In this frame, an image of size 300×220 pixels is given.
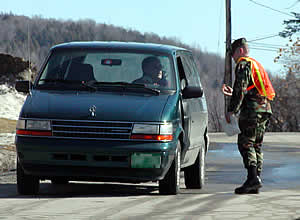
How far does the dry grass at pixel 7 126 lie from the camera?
19727 millimetres

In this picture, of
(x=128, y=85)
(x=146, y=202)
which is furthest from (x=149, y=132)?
(x=128, y=85)

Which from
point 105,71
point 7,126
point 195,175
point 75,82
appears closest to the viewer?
point 75,82

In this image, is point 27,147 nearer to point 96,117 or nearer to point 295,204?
point 96,117

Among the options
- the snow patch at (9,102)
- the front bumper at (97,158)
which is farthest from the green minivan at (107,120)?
the snow patch at (9,102)

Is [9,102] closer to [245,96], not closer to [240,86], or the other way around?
[245,96]

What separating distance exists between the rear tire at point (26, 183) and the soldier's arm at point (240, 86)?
248cm

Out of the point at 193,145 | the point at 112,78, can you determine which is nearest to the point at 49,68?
the point at 112,78

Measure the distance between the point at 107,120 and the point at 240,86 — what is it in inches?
71.1

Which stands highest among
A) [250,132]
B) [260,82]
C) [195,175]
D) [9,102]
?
[260,82]

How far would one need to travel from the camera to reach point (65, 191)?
8.95m

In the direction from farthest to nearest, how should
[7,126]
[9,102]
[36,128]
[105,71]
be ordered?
[9,102]
[7,126]
[105,71]
[36,128]

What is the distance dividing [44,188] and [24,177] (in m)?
1.00

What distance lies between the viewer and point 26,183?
27.5 feet

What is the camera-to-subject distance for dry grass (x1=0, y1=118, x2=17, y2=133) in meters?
19.7
